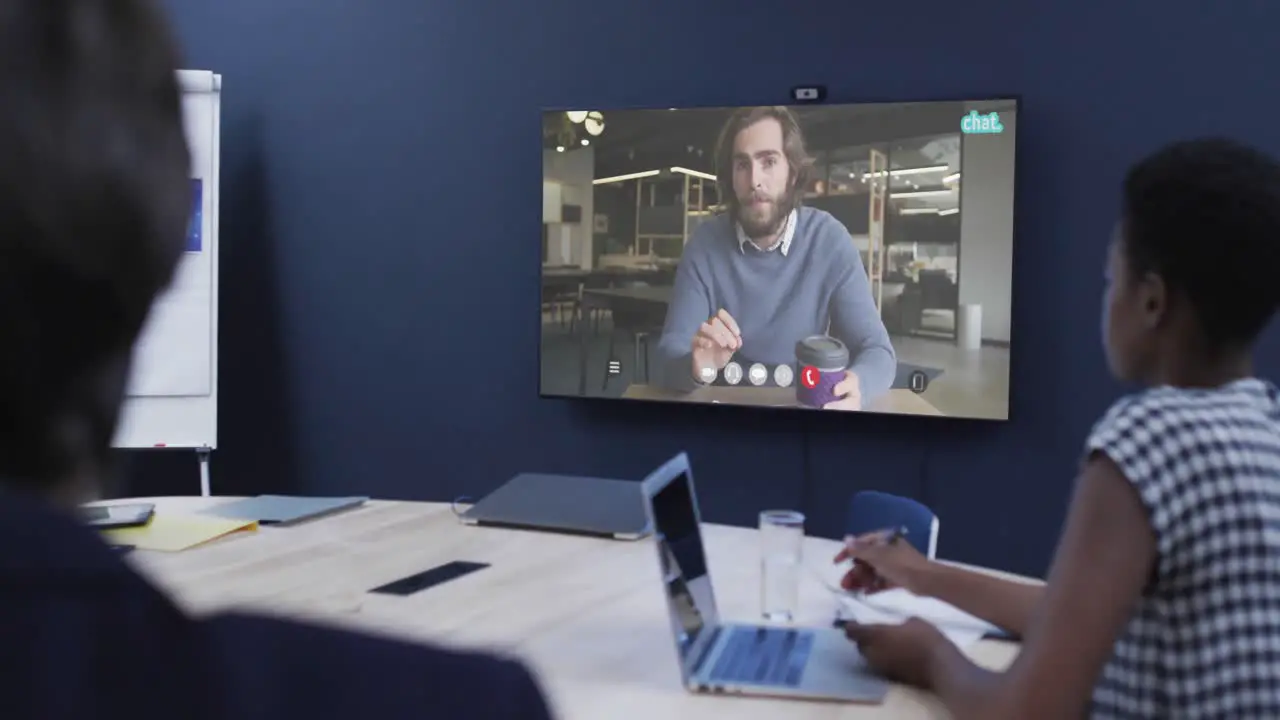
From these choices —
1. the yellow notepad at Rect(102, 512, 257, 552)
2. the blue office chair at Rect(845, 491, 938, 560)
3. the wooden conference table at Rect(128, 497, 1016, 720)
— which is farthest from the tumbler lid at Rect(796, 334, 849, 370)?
the yellow notepad at Rect(102, 512, 257, 552)

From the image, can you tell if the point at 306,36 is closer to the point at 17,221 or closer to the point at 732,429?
the point at 732,429

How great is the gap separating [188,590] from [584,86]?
2.58 metres

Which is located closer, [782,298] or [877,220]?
[877,220]

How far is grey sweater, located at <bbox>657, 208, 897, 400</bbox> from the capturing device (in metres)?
3.62

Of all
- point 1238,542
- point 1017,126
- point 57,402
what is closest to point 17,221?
point 57,402

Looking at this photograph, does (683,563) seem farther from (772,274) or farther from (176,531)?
(772,274)

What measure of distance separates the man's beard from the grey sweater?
0.13 ft

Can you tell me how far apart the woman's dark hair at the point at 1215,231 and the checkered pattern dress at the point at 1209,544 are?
13 centimetres

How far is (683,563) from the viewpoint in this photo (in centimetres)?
165

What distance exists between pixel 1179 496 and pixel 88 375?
1.06 meters

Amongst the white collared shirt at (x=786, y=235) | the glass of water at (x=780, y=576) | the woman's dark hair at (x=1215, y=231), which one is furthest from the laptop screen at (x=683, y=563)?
the white collared shirt at (x=786, y=235)

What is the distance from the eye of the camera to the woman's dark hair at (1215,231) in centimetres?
122

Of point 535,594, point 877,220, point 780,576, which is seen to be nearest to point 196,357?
point 877,220

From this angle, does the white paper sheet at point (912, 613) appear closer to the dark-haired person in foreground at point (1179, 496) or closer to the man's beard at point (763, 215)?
the dark-haired person in foreground at point (1179, 496)
